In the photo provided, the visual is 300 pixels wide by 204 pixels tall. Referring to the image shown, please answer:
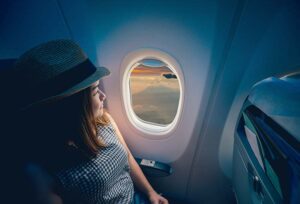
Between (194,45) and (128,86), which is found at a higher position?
(194,45)

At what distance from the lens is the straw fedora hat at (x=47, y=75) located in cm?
83

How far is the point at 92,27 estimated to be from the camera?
1.38m

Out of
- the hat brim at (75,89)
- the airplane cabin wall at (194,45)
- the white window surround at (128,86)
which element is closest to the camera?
the hat brim at (75,89)

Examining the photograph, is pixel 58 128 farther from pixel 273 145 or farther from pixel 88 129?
pixel 273 145

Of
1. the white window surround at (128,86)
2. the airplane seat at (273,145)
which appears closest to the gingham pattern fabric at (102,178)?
the white window surround at (128,86)

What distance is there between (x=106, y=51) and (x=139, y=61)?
302 millimetres

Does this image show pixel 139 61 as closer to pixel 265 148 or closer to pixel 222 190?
pixel 265 148

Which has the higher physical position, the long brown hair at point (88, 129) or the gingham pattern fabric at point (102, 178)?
the long brown hair at point (88, 129)

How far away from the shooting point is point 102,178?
1.01 m

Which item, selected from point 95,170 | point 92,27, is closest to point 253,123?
point 95,170

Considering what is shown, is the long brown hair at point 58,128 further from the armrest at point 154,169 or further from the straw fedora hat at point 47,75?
the armrest at point 154,169

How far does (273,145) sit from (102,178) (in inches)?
35.5

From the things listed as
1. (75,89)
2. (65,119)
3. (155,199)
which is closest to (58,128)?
(65,119)

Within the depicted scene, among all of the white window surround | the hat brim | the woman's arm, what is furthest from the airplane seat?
the hat brim
